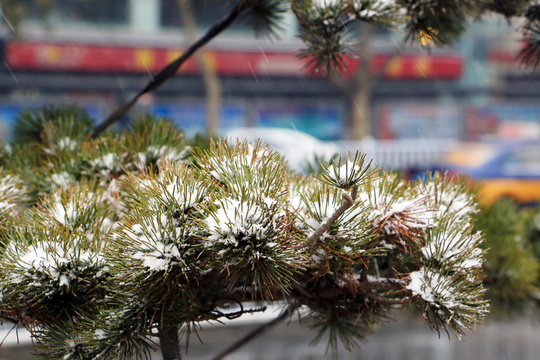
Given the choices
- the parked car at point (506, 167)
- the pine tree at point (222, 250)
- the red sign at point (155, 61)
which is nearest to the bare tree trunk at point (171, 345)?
the pine tree at point (222, 250)

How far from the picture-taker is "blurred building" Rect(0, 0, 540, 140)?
52.0 feet

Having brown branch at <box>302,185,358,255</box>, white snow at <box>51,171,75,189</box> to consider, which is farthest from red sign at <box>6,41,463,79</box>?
brown branch at <box>302,185,358,255</box>

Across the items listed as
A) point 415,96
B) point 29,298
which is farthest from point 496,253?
point 415,96

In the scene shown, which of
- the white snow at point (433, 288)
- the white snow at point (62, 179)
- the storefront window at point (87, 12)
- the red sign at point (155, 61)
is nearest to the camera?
the white snow at point (433, 288)

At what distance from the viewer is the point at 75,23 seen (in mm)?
16484

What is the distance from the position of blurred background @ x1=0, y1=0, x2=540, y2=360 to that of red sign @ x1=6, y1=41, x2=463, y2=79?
35mm

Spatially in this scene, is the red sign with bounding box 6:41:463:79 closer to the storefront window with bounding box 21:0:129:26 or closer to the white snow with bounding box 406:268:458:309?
the storefront window with bounding box 21:0:129:26

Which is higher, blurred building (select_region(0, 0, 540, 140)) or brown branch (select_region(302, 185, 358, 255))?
blurred building (select_region(0, 0, 540, 140))

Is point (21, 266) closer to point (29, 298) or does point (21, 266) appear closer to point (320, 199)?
point (29, 298)

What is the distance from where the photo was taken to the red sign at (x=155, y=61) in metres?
15.6

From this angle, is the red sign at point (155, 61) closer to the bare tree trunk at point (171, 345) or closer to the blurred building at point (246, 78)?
the blurred building at point (246, 78)

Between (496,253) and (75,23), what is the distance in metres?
16.5

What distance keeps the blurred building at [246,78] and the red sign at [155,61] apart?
31 millimetres

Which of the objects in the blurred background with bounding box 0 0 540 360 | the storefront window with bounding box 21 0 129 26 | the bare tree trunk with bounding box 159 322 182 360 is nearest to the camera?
the bare tree trunk with bounding box 159 322 182 360
